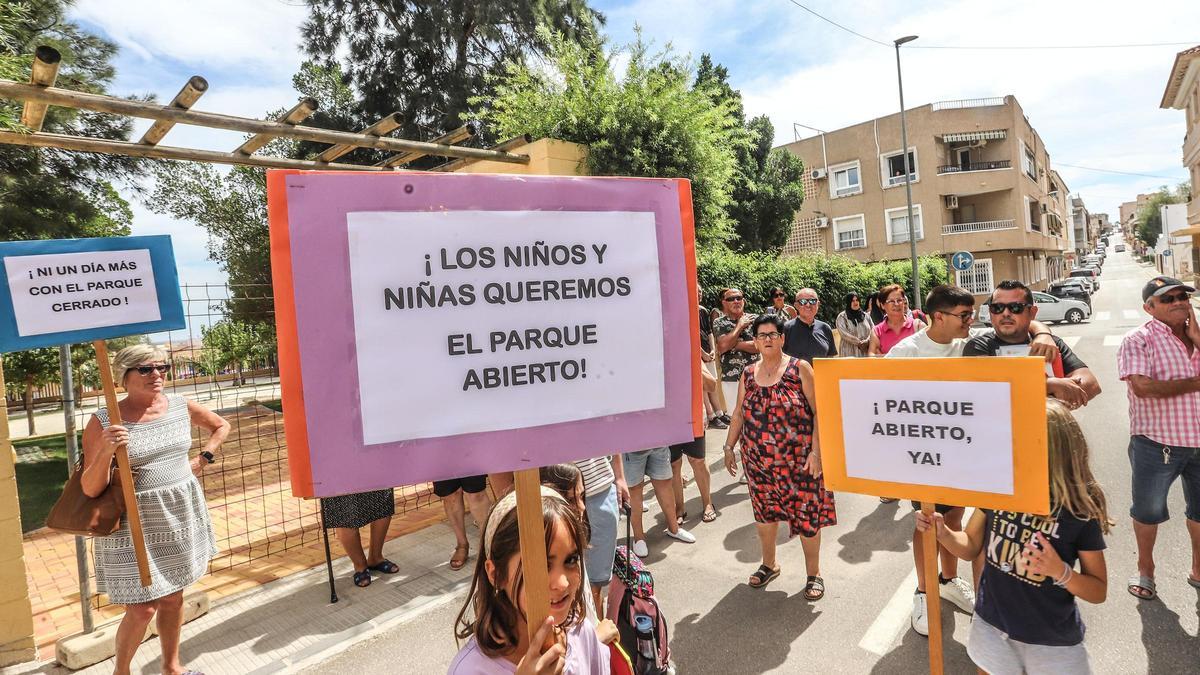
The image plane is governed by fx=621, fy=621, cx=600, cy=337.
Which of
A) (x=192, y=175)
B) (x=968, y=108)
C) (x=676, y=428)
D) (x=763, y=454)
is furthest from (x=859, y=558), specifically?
(x=968, y=108)

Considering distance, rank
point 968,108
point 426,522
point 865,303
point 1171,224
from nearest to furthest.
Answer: point 426,522
point 865,303
point 968,108
point 1171,224

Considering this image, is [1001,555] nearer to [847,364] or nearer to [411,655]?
[847,364]

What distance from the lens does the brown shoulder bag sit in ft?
10.0

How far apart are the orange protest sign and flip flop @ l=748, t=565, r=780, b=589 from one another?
83.0 inches

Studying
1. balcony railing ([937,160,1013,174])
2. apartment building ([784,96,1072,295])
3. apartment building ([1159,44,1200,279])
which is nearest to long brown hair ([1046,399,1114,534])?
apartment building ([784,96,1072,295])

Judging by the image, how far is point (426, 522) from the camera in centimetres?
605

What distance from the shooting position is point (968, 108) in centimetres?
2955

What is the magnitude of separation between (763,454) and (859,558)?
4.08ft

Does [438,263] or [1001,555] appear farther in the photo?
[1001,555]

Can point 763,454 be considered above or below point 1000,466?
below

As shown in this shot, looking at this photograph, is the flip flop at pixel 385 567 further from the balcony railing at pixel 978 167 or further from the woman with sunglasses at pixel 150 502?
the balcony railing at pixel 978 167

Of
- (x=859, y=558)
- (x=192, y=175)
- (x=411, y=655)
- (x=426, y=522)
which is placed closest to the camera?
(x=411, y=655)

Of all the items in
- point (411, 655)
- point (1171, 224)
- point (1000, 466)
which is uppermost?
point (1171, 224)

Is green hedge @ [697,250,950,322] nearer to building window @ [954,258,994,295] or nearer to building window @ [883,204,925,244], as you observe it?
building window @ [883,204,925,244]
